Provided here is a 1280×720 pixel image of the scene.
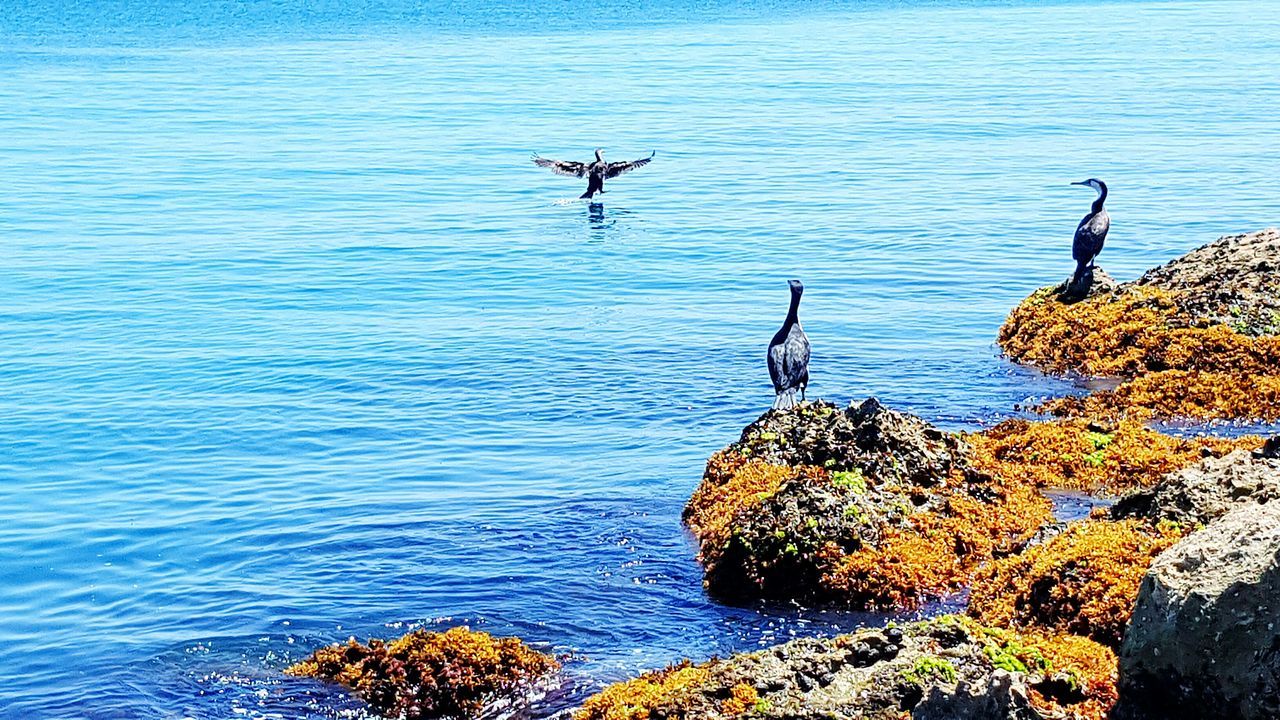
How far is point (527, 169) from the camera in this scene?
4431 cm

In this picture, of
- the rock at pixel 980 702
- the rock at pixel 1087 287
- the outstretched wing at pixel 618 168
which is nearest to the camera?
the rock at pixel 980 702

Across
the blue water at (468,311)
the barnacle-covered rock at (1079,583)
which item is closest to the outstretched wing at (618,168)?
the blue water at (468,311)

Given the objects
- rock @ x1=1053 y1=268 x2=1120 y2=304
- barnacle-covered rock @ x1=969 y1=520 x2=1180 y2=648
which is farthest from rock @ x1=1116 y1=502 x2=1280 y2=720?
rock @ x1=1053 y1=268 x2=1120 y2=304

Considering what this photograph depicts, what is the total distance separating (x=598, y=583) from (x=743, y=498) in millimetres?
1629

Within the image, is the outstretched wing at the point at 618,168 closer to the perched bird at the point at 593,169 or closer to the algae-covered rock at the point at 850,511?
the perched bird at the point at 593,169

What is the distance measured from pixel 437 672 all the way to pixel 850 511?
3800mm

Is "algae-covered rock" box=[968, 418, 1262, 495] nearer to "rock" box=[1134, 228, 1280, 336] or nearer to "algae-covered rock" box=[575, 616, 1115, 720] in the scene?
"rock" box=[1134, 228, 1280, 336]

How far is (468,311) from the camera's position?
2659 cm

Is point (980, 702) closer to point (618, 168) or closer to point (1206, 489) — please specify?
point (1206, 489)

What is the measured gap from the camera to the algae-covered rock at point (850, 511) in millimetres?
11672

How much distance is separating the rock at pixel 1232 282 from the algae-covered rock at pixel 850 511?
244 inches

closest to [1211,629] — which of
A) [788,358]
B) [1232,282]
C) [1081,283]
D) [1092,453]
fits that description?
[1092,453]

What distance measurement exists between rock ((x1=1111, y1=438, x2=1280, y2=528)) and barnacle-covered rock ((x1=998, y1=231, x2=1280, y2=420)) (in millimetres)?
5372

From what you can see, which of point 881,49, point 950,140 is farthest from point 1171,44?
point 950,140
